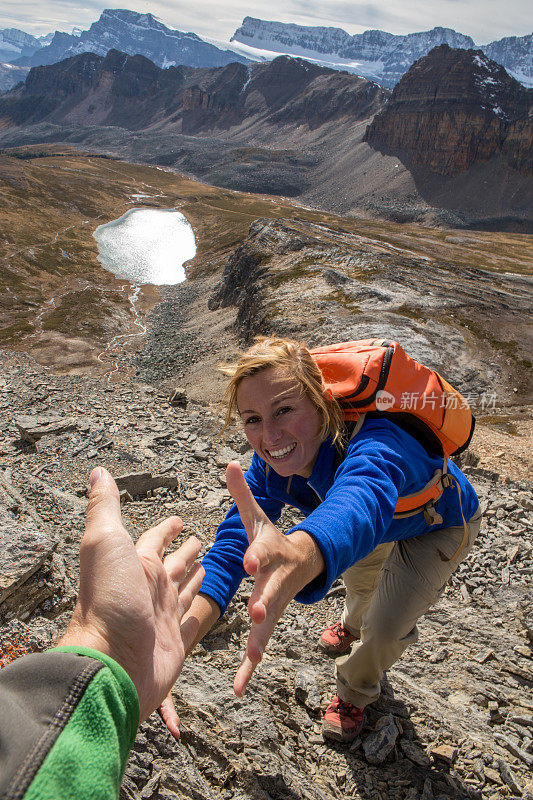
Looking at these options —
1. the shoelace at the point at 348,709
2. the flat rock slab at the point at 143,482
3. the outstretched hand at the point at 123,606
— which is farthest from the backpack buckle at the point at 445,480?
the flat rock slab at the point at 143,482

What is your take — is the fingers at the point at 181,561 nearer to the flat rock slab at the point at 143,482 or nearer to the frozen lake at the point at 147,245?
the flat rock slab at the point at 143,482

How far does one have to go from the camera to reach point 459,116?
15600cm

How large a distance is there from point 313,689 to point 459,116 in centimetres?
18940

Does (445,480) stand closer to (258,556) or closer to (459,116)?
(258,556)

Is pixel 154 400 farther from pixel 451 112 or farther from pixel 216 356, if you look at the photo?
pixel 451 112

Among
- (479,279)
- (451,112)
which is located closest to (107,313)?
(479,279)

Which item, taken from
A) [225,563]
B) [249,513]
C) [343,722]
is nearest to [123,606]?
[249,513]

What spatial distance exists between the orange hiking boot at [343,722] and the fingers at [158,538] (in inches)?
153

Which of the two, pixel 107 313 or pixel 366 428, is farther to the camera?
pixel 107 313

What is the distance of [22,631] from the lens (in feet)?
17.0

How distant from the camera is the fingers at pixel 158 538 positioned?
3.06 m

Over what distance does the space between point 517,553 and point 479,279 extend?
62017 mm

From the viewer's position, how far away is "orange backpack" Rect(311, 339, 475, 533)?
13.6 ft

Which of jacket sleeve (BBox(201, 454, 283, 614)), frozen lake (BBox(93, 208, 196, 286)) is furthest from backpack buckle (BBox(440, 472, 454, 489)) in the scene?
frozen lake (BBox(93, 208, 196, 286))
